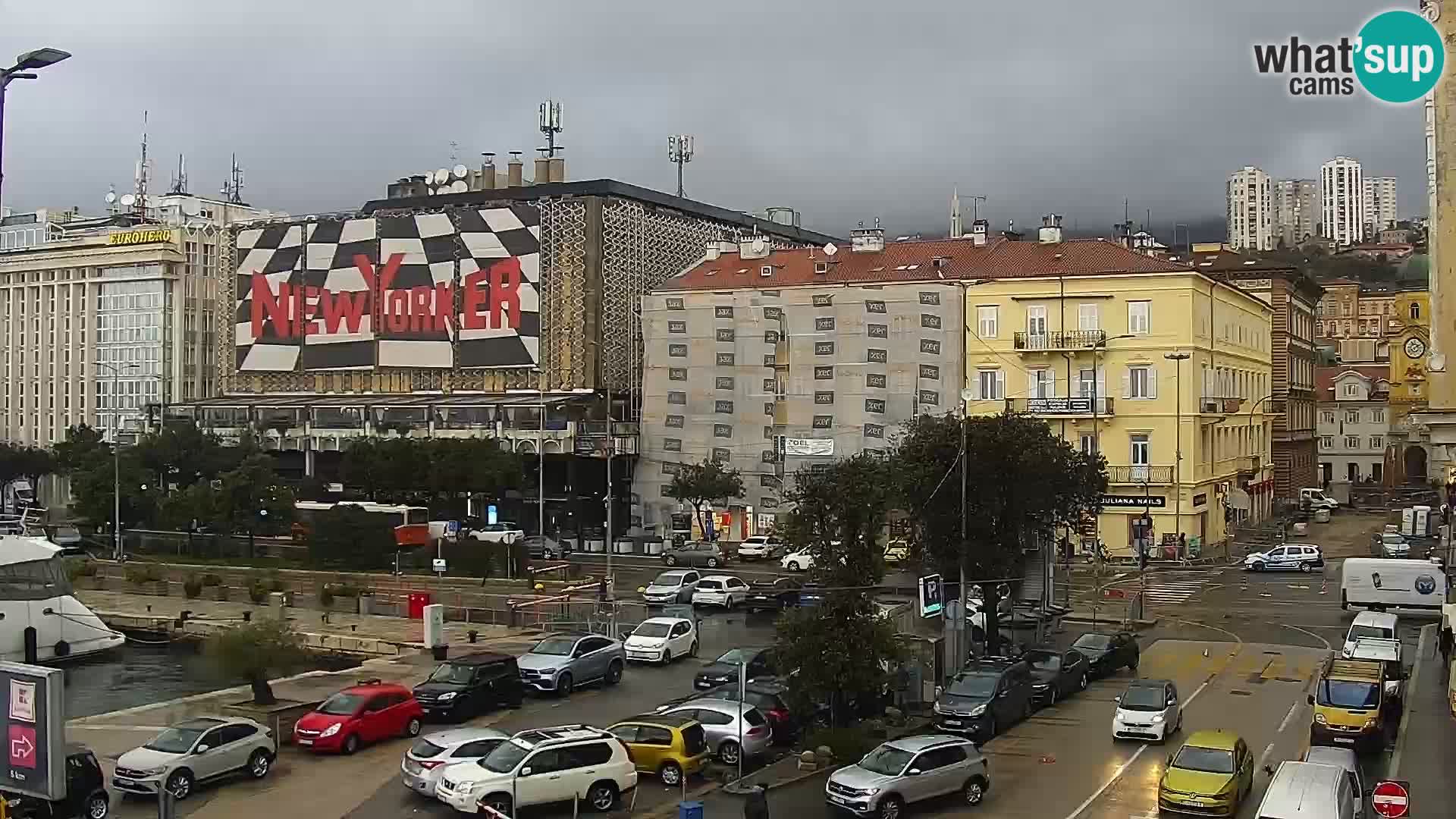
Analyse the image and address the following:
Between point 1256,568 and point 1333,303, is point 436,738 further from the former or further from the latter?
point 1333,303

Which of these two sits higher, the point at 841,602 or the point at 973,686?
the point at 841,602

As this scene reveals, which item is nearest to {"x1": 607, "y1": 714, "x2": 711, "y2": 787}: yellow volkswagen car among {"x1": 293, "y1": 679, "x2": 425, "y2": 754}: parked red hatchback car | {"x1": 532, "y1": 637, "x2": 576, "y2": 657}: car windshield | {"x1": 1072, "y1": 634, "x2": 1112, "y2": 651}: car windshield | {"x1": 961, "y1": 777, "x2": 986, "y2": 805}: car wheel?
{"x1": 961, "y1": 777, "x2": 986, "y2": 805}: car wheel

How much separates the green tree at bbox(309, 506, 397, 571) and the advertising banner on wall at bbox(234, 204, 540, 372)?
22.2 meters

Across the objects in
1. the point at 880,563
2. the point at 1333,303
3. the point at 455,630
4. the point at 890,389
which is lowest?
the point at 455,630

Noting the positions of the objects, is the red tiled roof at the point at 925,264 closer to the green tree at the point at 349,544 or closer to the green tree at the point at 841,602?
the green tree at the point at 349,544

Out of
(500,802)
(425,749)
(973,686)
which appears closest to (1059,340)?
(973,686)

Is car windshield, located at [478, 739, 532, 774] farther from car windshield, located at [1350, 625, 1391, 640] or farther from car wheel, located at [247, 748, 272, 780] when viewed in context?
car windshield, located at [1350, 625, 1391, 640]

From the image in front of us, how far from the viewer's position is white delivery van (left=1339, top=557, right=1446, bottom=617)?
4619cm

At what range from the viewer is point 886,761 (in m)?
22.8

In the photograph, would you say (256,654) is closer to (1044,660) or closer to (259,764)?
(259,764)

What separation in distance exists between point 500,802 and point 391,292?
223 ft

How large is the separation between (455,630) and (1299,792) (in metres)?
30.4

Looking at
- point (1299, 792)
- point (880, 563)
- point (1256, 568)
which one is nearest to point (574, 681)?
point (880, 563)

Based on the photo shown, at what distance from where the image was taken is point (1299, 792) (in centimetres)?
1930
